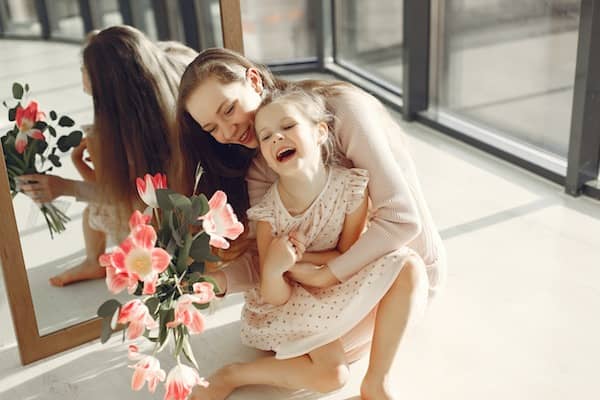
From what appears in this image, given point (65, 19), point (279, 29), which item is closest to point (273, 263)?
point (65, 19)

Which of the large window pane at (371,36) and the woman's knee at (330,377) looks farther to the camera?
the large window pane at (371,36)

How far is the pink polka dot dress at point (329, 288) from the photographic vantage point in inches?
56.5

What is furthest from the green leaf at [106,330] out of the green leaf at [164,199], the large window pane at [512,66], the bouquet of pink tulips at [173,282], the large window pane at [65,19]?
the large window pane at [512,66]

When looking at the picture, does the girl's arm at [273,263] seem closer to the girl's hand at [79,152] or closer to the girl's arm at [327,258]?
the girl's arm at [327,258]

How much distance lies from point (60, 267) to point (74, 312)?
11 cm

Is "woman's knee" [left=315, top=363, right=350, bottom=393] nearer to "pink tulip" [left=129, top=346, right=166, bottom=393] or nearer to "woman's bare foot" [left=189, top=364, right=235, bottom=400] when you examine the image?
"woman's bare foot" [left=189, top=364, right=235, bottom=400]

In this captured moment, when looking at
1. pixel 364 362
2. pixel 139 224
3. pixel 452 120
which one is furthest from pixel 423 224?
pixel 452 120

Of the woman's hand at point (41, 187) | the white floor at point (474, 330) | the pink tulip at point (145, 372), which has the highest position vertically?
the woman's hand at point (41, 187)

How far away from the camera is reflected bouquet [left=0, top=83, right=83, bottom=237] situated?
5.08 feet

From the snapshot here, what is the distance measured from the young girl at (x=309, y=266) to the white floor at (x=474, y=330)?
0.22 feet

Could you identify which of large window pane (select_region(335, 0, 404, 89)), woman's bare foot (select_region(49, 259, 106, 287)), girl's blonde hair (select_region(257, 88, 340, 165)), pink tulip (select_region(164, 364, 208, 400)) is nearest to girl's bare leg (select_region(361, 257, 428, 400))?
girl's blonde hair (select_region(257, 88, 340, 165))

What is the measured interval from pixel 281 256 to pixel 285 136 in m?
0.22

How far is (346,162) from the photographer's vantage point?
1.51 m

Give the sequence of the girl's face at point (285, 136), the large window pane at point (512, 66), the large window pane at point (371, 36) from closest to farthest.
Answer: the girl's face at point (285, 136), the large window pane at point (512, 66), the large window pane at point (371, 36)
